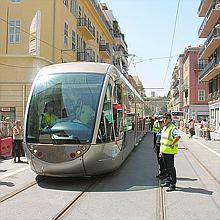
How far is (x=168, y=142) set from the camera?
336 inches

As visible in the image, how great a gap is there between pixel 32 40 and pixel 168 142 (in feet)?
56.0

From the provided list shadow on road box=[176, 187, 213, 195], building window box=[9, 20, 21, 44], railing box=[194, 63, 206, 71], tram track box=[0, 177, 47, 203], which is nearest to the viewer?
tram track box=[0, 177, 47, 203]

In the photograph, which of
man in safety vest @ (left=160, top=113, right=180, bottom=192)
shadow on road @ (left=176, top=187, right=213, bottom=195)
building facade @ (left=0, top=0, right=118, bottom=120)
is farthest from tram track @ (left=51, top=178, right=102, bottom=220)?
building facade @ (left=0, top=0, right=118, bottom=120)

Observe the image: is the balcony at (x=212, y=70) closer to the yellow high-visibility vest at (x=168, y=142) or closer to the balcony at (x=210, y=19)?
the balcony at (x=210, y=19)

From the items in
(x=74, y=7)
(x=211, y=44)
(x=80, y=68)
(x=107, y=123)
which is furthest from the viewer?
(x=211, y=44)

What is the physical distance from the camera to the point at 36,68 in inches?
939

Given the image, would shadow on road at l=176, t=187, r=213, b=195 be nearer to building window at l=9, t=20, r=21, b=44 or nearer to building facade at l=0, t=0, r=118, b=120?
building facade at l=0, t=0, r=118, b=120

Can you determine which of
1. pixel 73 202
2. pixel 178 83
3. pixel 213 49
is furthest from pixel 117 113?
pixel 178 83

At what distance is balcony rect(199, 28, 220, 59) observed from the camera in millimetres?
37031

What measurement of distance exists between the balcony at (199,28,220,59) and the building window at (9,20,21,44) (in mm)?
19076

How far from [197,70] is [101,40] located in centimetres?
3238

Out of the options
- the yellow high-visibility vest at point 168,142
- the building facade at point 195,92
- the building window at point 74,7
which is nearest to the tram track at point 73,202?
the yellow high-visibility vest at point 168,142

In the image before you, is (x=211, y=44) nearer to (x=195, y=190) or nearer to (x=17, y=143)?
(x=17, y=143)

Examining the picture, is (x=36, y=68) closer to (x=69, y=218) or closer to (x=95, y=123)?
(x=95, y=123)
